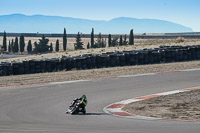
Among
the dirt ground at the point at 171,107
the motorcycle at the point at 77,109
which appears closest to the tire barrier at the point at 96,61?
the dirt ground at the point at 171,107

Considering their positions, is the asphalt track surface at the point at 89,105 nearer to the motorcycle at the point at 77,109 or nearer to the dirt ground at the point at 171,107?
the motorcycle at the point at 77,109

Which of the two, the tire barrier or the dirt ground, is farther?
the tire barrier

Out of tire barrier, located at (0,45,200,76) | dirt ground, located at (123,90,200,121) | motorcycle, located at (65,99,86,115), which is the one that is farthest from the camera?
tire barrier, located at (0,45,200,76)

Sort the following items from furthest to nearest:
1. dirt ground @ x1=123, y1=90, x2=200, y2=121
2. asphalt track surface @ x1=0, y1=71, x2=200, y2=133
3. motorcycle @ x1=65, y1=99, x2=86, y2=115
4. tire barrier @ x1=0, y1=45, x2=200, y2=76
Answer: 1. tire barrier @ x1=0, y1=45, x2=200, y2=76
2. motorcycle @ x1=65, y1=99, x2=86, y2=115
3. dirt ground @ x1=123, y1=90, x2=200, y2=121
4. asphalt track surface @ x1=0, y1=71, x2=200, y2=133

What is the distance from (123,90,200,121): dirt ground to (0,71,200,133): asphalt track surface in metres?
0.98

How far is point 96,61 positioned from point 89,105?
14.3m

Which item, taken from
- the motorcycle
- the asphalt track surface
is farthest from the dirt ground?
the motorcycle

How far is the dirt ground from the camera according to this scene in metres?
12.6

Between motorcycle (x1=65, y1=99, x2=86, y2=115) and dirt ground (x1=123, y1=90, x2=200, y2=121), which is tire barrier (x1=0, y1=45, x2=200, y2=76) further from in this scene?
motorcycle (x1=65, y1=99, x2=86, y2=115)

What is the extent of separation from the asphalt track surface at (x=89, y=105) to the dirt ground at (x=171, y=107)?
982 millimetres

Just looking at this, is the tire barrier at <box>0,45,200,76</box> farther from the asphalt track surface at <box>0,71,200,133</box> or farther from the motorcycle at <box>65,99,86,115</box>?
the motorcycle at <box>65,99,86,115</box>

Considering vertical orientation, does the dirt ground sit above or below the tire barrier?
below

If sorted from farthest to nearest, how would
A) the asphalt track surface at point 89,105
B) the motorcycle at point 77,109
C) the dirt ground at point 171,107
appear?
1. the motorcycle at point 77,109
2. the dirt ground at point 171,107
3. the asphalt track surface at point 89,105

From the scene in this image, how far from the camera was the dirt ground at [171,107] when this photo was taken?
12.6 metres
